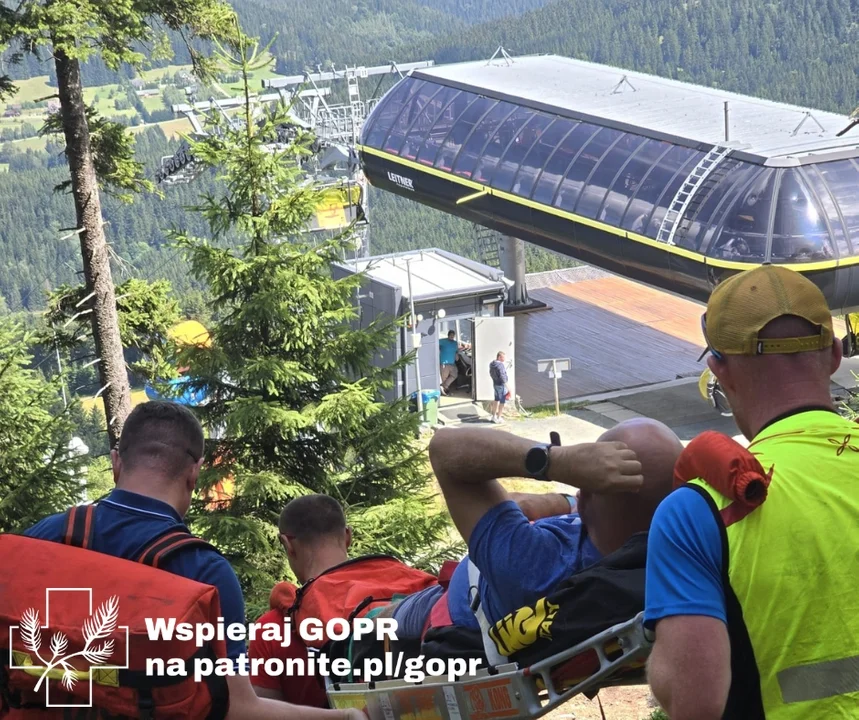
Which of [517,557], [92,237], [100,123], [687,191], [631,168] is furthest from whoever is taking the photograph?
[631,168]

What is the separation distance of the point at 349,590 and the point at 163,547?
1154mm

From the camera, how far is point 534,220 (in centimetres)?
2325

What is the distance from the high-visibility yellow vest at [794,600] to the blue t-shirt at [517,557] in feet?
3.10

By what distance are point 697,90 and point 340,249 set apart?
58.9 ft

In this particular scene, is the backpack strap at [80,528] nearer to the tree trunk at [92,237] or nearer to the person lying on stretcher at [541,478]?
the person lying on stretcher at [541,478]

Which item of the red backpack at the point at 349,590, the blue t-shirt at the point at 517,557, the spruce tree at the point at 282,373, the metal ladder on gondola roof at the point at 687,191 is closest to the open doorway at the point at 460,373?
the metal ladder on gondola roof at the point at 687,191

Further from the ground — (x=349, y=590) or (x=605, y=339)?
(x=349, y=590)

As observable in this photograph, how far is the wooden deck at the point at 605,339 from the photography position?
2442 cm

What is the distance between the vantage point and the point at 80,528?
2.87 metres

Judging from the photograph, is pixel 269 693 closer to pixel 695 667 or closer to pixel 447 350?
pixel 695 667

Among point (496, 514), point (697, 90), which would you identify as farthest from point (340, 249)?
point (697, 90)

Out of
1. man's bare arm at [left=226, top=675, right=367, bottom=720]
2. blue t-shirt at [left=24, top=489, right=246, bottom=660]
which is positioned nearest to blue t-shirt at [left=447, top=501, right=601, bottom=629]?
man's bare arm at [left=226, top=675, right=367, bottom=720]

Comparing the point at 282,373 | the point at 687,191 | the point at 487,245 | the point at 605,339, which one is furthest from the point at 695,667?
the point at 487,245

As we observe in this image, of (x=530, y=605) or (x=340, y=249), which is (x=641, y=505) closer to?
(x=530, y=605)
